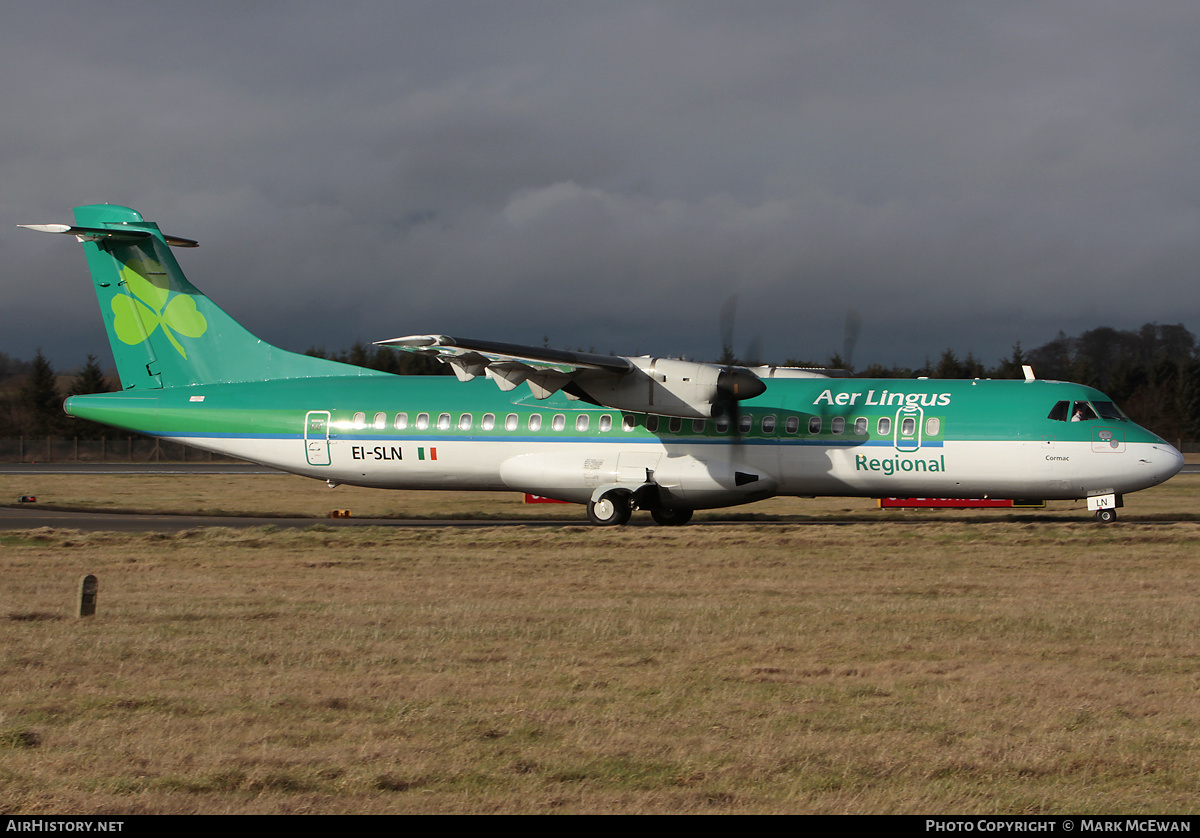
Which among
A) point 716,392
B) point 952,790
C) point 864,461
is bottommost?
point 952,790

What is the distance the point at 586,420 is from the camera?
23609mm

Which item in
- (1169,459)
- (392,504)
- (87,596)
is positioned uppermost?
(1169,459)

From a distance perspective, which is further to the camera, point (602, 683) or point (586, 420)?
point (586, 420)

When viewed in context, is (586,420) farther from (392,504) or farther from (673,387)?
(392,504)

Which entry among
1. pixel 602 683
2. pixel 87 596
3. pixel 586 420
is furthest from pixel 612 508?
pixel 602 683

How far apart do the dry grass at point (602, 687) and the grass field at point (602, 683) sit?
3cm

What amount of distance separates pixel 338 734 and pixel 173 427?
66.6 feet

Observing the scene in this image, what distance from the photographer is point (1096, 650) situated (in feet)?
32.6

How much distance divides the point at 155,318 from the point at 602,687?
21.6 m

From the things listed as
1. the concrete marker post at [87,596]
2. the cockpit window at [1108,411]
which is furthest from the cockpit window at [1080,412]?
the concrete marker post at [87,596]

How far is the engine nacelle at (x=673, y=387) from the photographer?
21422 millimetres
